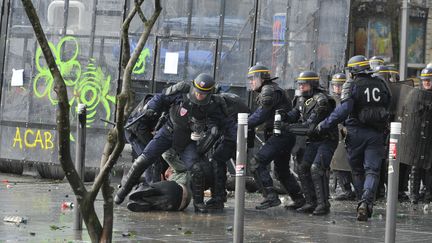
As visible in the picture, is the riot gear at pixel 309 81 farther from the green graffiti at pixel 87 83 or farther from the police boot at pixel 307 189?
the green graffiti at pixel 87 83

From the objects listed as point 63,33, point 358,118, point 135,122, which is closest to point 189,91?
point 135,122

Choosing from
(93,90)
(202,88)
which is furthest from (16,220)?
(93,90)

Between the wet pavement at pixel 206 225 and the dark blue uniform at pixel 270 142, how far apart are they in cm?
41

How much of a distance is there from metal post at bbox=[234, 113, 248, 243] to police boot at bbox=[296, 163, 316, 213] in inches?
174

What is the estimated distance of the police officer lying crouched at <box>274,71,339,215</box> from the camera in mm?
13133

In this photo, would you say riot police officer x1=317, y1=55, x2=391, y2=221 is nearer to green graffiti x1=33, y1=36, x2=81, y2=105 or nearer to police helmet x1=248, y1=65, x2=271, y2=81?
police helmet x1=248, y1=65, x2=271, y2=81

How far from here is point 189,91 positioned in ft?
42.5

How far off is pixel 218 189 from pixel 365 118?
205 centimetres

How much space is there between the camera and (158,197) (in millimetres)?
12703

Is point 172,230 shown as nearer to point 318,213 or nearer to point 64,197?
point 318,213

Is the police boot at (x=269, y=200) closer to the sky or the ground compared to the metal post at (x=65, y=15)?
closer to the ground

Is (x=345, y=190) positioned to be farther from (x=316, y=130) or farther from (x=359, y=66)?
(x=359, y=66)

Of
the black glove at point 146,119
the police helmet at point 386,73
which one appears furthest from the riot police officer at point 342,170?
the black glove at point 146,119

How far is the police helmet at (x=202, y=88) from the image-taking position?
12680 mm
